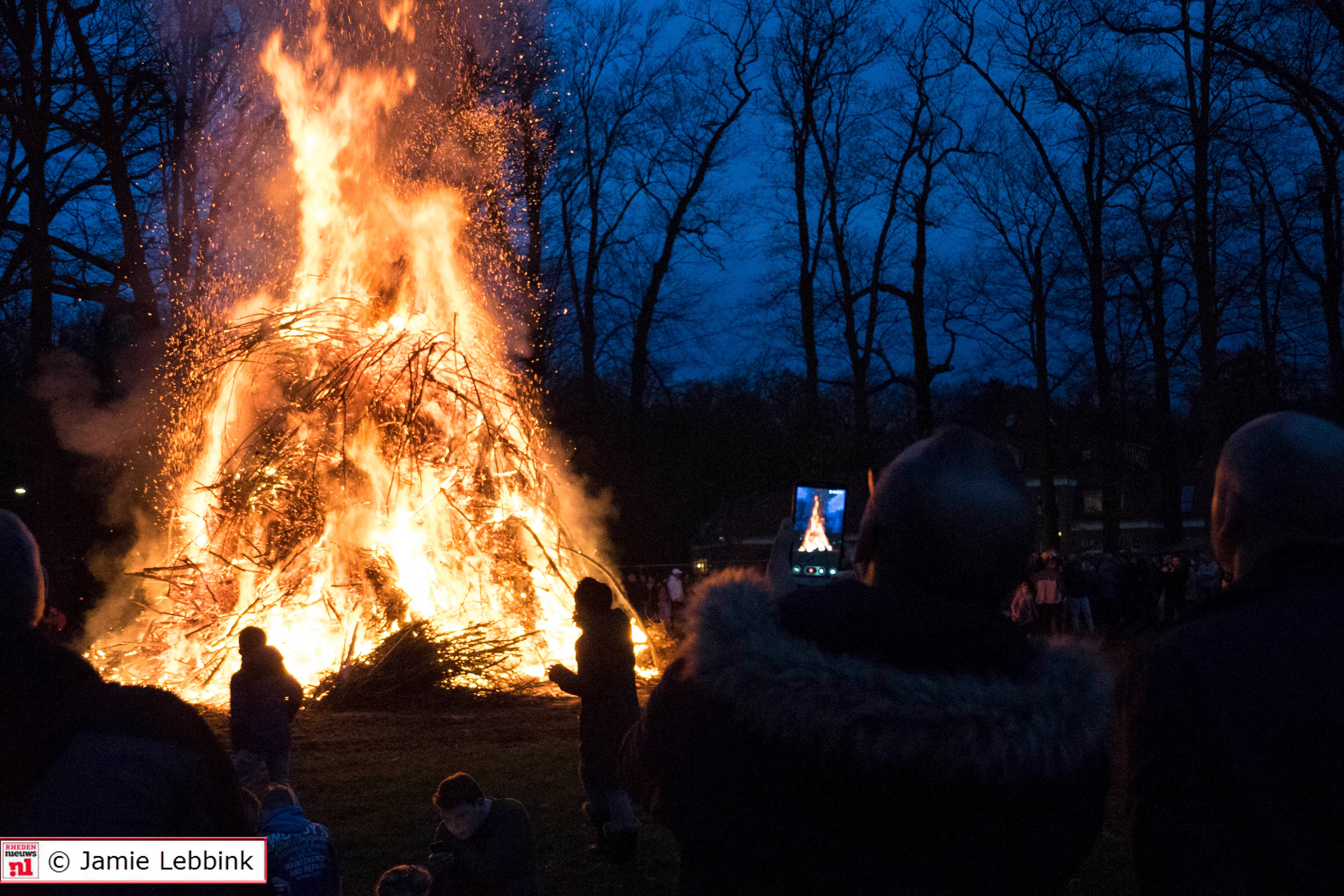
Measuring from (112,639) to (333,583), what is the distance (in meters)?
2.79

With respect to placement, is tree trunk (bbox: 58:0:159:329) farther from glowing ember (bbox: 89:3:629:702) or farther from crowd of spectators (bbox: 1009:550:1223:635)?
crowd of spectators (bbox: 1009:550:1223:635)

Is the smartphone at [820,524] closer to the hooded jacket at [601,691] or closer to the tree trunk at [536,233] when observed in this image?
the hooded jacket at [601,691]

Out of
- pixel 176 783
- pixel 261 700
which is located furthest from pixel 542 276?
pixel 176 783

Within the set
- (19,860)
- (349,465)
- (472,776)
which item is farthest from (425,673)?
(19,860)

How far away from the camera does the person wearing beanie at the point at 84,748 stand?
1845 millimetres

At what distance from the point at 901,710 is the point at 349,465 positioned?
11.5 metres

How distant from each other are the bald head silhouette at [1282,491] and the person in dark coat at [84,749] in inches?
76.1

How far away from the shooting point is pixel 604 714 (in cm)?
609

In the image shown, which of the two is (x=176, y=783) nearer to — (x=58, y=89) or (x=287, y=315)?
(x=287, y=315)

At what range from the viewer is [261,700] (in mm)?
6988

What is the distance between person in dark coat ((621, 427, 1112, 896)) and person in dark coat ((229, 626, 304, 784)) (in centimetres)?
586

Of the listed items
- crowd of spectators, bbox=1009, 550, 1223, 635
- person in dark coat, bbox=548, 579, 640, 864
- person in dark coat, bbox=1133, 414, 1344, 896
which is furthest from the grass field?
crowd of spectators, bbox=1009, 550, 1223, 635

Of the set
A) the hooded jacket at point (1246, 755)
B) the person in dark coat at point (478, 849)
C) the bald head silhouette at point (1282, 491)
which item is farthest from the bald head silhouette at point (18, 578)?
the person in dark coat at point (478, 849)

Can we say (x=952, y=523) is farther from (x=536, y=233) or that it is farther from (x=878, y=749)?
(x=536, y=233)
